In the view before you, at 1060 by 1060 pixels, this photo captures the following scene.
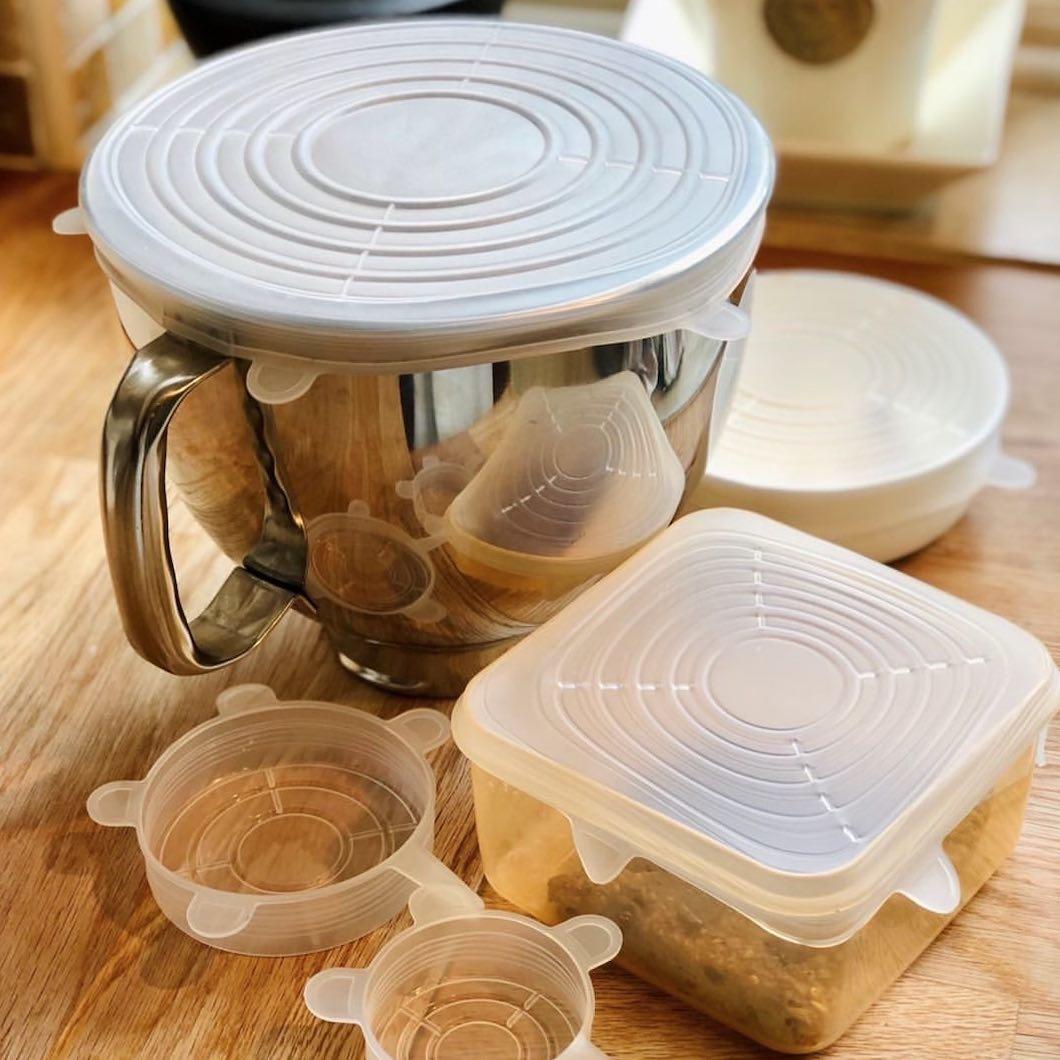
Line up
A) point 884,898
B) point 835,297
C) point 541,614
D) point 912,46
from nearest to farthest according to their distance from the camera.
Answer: point 884,898 → point 541,614 → point 835,297 → point 912,46

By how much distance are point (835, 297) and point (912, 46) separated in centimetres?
21

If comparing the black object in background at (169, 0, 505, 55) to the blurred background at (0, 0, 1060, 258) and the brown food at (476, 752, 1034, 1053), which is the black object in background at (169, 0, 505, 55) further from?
the brown food at (476, 752, 1034, 1053)

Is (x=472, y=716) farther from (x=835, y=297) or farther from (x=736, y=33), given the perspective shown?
(x=736, y=33)

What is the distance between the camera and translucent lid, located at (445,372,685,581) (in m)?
0.48

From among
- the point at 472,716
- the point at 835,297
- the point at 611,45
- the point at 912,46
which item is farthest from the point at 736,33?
the point at 472,716

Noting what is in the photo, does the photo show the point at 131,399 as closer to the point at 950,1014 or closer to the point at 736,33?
the point at 950,1014

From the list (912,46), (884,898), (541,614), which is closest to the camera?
(884,898)

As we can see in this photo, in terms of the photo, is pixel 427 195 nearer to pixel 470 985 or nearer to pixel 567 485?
pixel 567 485

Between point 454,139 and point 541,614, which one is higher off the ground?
point 454,139

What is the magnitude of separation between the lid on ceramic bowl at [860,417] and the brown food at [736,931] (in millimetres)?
157

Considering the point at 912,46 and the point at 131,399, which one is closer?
the point at 131,399

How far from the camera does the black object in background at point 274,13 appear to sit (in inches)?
31.9

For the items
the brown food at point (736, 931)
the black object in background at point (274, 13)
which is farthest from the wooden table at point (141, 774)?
the black object in background at point (274, 13)

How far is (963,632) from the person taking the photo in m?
0.50
